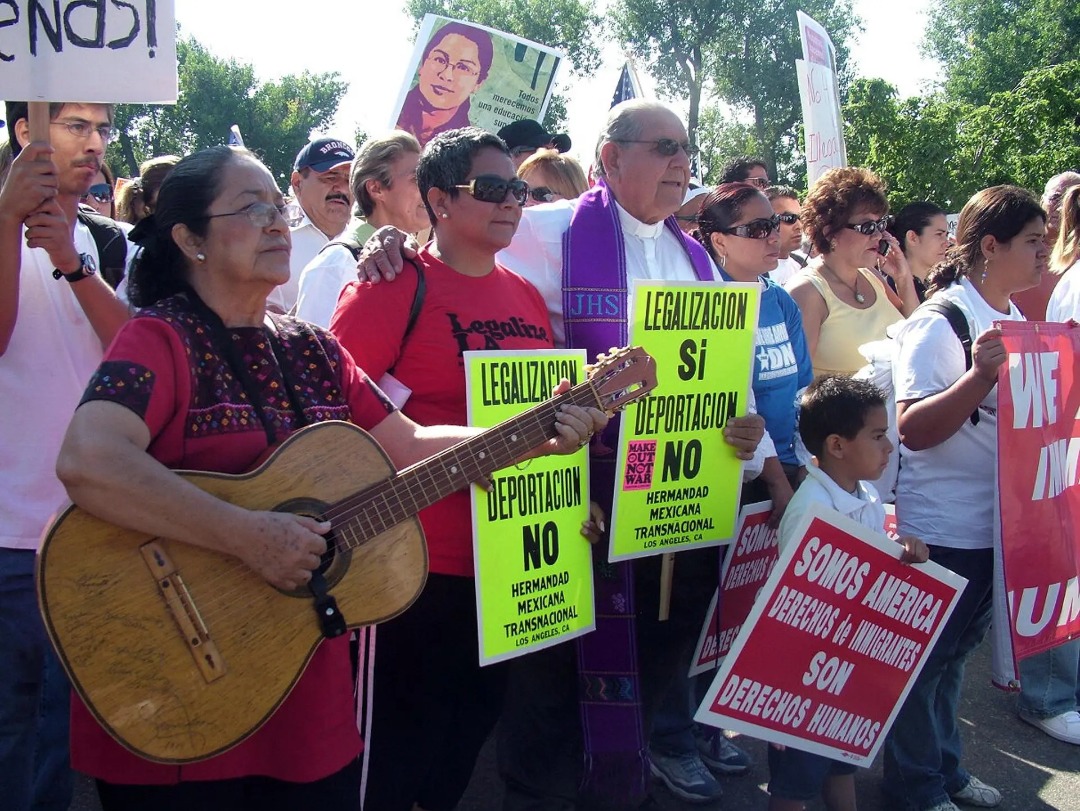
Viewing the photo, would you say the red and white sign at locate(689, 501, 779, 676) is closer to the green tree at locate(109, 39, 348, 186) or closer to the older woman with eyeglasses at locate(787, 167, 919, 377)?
the older woman with eyeglasses at locate(787, 167, 919, 377)

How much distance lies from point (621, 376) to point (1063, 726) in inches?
122

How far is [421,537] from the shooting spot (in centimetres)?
235

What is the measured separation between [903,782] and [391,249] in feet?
8.81

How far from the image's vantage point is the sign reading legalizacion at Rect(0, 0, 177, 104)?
244 centimetres

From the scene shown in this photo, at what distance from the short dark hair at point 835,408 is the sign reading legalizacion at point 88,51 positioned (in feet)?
7.22

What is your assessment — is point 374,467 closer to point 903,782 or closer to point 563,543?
point 563,543

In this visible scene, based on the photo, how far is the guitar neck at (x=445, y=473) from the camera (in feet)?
7.30

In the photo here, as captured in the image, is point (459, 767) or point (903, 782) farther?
point (903, 782)

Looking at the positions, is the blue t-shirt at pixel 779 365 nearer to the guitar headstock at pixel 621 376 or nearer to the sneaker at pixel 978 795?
the guitar headstock at pixel 621 376

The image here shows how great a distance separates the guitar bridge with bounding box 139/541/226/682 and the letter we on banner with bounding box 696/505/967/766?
1519mm

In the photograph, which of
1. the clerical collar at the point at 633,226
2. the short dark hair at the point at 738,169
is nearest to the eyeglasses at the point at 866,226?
the clerical collar at the point at 633,226

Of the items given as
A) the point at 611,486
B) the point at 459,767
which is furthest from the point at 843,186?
the point at 459,767

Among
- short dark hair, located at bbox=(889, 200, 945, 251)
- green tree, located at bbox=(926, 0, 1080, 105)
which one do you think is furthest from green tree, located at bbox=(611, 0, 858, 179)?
short dark hair, located at bbox=(889, 200, 945, 251)

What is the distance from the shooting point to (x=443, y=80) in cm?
643
